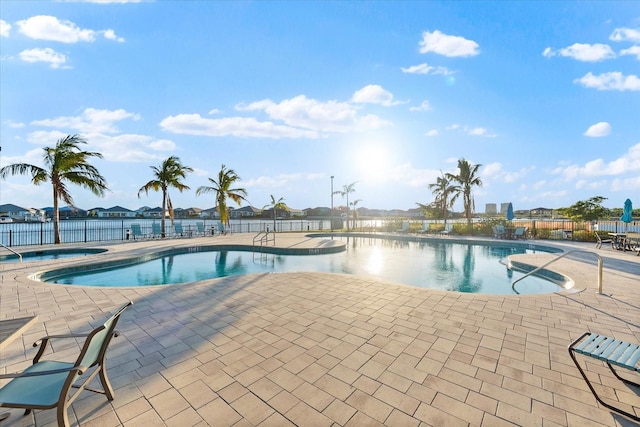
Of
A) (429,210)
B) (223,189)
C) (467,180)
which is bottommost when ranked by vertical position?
(429,210)

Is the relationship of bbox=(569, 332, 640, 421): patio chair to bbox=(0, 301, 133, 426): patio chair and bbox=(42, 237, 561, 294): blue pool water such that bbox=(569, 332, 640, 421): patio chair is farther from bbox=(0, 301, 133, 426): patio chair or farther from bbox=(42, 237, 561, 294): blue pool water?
bbox=(42, 237, 561, 294): blue pool water

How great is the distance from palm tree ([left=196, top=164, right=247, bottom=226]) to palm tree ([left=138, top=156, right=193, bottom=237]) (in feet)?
6.94

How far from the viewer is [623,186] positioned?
15.4 metres

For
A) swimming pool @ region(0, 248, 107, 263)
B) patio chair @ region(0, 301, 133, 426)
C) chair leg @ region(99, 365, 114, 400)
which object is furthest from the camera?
swimming pool @ region(0, 248, 107, 263)

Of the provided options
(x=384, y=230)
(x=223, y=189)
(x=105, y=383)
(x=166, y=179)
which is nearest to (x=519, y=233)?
(x=384, y=230)

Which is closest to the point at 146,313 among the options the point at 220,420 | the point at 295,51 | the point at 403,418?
the point at 220,420

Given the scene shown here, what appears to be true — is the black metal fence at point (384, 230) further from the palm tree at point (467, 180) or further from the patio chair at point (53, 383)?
the patio chair at point (53, 383)

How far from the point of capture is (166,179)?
16703mm

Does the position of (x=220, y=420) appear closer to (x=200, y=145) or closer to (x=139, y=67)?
(x=139, y=67)

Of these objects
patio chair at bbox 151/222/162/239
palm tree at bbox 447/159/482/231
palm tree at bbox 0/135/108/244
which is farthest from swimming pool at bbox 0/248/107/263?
palm tree at bbox 447/159/482/231

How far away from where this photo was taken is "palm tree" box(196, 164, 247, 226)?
63.2 feet

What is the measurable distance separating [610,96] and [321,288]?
17497mm

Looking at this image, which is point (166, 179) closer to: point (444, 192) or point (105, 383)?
point (105, 383)

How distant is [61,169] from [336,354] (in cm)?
1548
